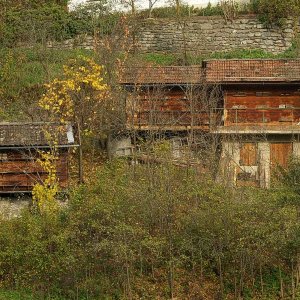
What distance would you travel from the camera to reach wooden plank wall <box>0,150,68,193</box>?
23.7m

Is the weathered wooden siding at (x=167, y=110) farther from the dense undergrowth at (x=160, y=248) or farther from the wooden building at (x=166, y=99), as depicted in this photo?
the dense undergrowth at (x=160, y=248)

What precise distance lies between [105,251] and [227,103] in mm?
9939

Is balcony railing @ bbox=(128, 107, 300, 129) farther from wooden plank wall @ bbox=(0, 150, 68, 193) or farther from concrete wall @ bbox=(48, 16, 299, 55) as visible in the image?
concrete wall @ bbox=(48, 16, 299, 55)

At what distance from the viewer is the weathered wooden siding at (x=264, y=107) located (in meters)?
26.5

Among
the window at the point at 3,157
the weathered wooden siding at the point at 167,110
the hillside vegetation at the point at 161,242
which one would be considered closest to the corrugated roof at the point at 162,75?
the weathered wooden siding at the point at 167,110

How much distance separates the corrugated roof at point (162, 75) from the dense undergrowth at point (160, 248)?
813 centimetres

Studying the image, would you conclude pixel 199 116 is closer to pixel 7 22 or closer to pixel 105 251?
pixel 105 251

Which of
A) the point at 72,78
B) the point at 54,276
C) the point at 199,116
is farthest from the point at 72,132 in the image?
the point at 54,276

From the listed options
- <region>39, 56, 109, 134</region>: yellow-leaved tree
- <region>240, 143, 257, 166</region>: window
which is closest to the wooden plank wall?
<region>39, 56, 109, 134</region>: yellow-leaved tree

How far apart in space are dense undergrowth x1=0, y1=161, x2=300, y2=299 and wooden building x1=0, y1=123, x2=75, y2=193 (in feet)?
14.1

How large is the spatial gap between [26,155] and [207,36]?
15.4 m

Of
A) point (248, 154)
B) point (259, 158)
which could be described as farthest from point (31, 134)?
point (259, 158)

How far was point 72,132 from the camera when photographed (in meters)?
24.6

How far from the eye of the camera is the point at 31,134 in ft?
78.3
